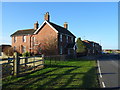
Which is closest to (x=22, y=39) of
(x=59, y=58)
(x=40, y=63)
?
(x=59, y=58)

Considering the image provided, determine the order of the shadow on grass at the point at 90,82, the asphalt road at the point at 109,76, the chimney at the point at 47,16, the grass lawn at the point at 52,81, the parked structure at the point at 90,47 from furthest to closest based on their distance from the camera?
the parked structure at the point at 90,47, the chimney at the point at 47,16, the asphalt road at the point at 109,76, the shadow on grass at the point at 90,82, the grass lawn at the point at 52,81

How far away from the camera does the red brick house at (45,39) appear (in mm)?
31686

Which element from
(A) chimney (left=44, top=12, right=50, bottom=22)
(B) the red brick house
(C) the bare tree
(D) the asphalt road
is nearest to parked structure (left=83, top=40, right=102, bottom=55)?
(B) the red brick house

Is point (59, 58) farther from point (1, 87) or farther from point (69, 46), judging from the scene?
point (1, 87)

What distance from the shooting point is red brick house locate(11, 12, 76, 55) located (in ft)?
104

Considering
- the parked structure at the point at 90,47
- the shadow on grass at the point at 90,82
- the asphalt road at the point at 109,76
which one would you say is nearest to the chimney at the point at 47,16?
the asphalt road at the point at 109,76

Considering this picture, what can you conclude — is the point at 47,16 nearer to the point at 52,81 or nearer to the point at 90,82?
the point at 52,81

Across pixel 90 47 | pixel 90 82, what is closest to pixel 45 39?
pixel 90 82

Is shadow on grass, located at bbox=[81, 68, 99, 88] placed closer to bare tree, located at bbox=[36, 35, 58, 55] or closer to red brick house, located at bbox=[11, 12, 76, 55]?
bare tree, located at bbox=[36, 35, 58, 55]

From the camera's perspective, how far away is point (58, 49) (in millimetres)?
31516

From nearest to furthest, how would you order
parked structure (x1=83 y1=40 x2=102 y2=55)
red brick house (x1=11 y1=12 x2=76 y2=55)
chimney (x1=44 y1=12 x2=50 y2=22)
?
red brick house (x1=11 y1=12 x2=76 y2=55) < chimney (x1=44 y1=12 x2=50 y2=22) < parked structure (x1=83 y1=40 x2=102 y2=55)

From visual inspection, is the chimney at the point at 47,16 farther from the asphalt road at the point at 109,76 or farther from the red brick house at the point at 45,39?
the asphalt road at the point at 109,76

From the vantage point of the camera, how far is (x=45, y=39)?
32312mm

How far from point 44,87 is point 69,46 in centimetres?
3040
